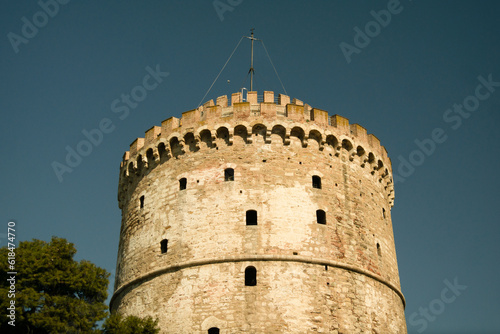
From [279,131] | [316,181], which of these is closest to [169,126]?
[279,131]

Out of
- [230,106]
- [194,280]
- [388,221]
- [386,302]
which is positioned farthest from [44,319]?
[388,221]

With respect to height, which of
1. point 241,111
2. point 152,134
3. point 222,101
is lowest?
point 241,111

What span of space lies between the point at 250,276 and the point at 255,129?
201 inches

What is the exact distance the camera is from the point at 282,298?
60.8ft

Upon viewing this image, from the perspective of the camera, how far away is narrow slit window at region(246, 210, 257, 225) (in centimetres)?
1986

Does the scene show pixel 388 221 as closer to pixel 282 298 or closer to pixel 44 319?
pixel 282 298

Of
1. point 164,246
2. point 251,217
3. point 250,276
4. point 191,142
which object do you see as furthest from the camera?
point 191,142

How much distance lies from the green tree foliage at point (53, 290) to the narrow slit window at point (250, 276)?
426cm

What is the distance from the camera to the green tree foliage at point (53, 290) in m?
17.3

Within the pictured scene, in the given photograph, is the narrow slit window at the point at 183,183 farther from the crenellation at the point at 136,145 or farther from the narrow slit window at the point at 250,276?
the narrow slit window at the point at 250,276

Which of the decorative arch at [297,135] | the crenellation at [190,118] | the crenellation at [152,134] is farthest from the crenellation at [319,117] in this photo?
the crenellation at [152,134]

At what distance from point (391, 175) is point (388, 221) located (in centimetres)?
221

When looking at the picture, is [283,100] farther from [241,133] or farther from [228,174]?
[228,174]

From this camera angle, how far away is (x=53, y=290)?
18266 mm
